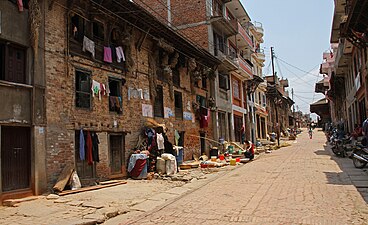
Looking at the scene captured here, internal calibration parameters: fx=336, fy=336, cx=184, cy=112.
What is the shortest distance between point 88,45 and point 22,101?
13.1 ft

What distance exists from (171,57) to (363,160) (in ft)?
39.2

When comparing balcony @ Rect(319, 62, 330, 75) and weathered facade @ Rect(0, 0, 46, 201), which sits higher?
balcony @ Rect(319, 62, 330, 75)

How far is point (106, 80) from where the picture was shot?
47.6 ft

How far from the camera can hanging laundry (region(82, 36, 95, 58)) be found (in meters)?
13.3

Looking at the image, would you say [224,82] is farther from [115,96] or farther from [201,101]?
[115,96]

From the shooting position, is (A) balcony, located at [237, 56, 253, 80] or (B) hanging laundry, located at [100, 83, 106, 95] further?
(A) balcony, located at [237, 56, 253, 80]

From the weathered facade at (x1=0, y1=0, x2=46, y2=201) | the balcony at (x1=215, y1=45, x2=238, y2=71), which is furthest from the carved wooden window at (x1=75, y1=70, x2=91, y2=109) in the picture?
the balcony at (x1=215, y1=45, x2=238, y2=71)

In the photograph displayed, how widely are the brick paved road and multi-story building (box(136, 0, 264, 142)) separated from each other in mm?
13898

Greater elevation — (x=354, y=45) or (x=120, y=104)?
(x=354, y=45)

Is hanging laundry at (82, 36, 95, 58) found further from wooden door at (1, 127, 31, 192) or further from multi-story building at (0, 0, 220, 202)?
wooden door at (1, 127, 31, 192)

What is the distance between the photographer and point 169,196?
36.5 ft

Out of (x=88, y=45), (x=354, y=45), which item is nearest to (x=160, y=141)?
(x=88, y=45)

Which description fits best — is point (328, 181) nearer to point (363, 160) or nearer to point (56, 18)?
point (363, 160)

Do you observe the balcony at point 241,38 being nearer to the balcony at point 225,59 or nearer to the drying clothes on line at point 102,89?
the balcony at point 225,59
